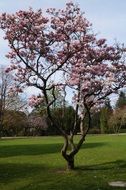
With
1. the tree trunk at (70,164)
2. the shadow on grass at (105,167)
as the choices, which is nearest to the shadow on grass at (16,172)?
the tree trunk at (70,164)

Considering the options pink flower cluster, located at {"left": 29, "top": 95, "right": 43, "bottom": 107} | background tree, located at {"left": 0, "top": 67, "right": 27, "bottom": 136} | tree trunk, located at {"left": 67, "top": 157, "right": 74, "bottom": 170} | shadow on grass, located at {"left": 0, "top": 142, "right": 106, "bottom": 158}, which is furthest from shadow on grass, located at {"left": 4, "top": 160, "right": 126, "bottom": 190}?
background tree, located at {"left": 0, "top": 67, "right": 27, "bottom": 136}

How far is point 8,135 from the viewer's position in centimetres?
9019

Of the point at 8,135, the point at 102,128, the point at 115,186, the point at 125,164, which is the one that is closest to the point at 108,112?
the point at 102,128

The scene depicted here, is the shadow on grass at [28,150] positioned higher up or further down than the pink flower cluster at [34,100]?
further down

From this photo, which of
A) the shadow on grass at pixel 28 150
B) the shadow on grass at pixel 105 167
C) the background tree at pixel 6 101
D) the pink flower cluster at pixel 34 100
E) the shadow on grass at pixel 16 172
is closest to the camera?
the shadow on grass at pixel 16 172

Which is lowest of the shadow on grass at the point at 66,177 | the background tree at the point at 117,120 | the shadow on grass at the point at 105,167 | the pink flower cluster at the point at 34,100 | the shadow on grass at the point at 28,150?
the shadow on grass at the point at 66,177

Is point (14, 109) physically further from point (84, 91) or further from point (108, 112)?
point (84, 91)

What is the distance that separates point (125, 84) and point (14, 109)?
61.2 metres

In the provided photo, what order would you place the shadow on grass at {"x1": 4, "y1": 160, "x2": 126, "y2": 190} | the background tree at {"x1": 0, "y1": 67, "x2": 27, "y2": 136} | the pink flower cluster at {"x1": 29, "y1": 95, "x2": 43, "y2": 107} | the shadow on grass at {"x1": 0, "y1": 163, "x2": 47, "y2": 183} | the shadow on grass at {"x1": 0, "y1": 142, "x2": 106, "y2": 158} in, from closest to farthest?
the shadow on grass at {"x1": 4, "y1": 160, "x2": 126, "y2": 190}, the shadow on grass at {"x1": 0, "y1": 163, "x2": 47, "y2": 183}, the pink flower cluster at {"x1": 29, "y1": 95, "x2": 43, "y2": 107}, the shadow on grass at {"x1": 0, "y1": 142, "x2": 106, "y2": 158}, the background tree at {"x1": 0, "y1": 67, "x2": 27, "y2": 136}

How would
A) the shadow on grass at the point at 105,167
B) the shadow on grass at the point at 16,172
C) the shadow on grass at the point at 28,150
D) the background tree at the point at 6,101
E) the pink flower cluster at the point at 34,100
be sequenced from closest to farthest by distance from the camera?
the shadow on grass at the point at 16,172 < the pink flower cluster at the point at 34,100 < the shadow on grass at the point at 105,167 < the shadow on grass at the point at 28,150 < the background tree at the point at 6,101

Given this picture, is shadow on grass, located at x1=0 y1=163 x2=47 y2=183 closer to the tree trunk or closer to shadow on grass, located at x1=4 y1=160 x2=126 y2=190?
shadow on grass, located at x1=4 y1=160 x2=126 y2=190

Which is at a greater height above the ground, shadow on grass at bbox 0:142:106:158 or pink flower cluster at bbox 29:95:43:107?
pink flower cluster at bbox 29:95:43:107

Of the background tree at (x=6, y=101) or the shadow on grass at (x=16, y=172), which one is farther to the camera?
the background tree at (x=6, y=101)

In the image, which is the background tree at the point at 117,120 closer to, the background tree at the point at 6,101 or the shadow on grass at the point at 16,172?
the background tree at the point at 6,101
